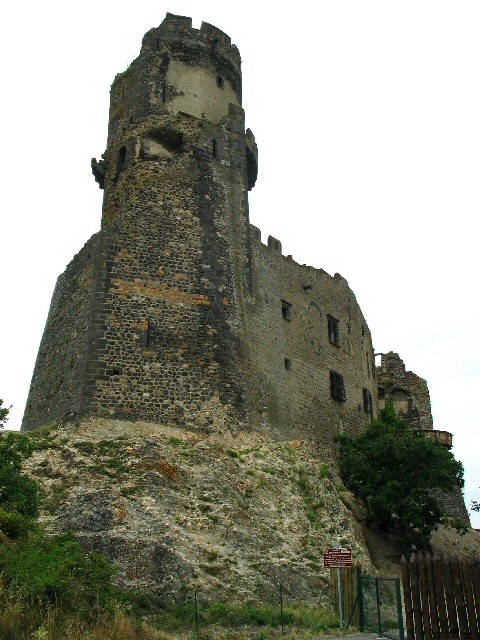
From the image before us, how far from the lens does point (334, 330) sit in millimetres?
32812

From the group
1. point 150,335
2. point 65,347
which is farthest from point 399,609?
point 65,347

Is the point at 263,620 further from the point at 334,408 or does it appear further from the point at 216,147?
the point at 216,147

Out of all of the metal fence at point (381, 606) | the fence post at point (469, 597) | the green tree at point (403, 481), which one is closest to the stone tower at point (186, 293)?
the green tree at point (403, 481)

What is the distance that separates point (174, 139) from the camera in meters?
26.6

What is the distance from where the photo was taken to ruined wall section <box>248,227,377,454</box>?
26188mm

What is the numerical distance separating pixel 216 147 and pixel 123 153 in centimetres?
347

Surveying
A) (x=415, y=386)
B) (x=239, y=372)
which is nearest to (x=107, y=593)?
(x=239, y=372)

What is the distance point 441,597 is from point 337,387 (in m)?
17.9

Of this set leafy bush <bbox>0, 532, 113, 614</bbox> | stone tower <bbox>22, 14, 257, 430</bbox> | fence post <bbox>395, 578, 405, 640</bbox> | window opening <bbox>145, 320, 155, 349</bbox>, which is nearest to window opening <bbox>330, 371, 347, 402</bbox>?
stone tower <bbox>22, 14, 257, 430</bbox>

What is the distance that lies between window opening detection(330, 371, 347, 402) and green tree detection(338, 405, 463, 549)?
3845 mm

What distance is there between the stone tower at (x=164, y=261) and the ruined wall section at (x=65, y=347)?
2.7 inches

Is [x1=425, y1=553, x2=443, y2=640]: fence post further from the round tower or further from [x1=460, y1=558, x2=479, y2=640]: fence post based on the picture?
the round tower

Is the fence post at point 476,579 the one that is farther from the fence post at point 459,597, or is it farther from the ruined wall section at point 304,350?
the ruined wall section at point 304,350

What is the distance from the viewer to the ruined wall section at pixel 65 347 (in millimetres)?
22234
